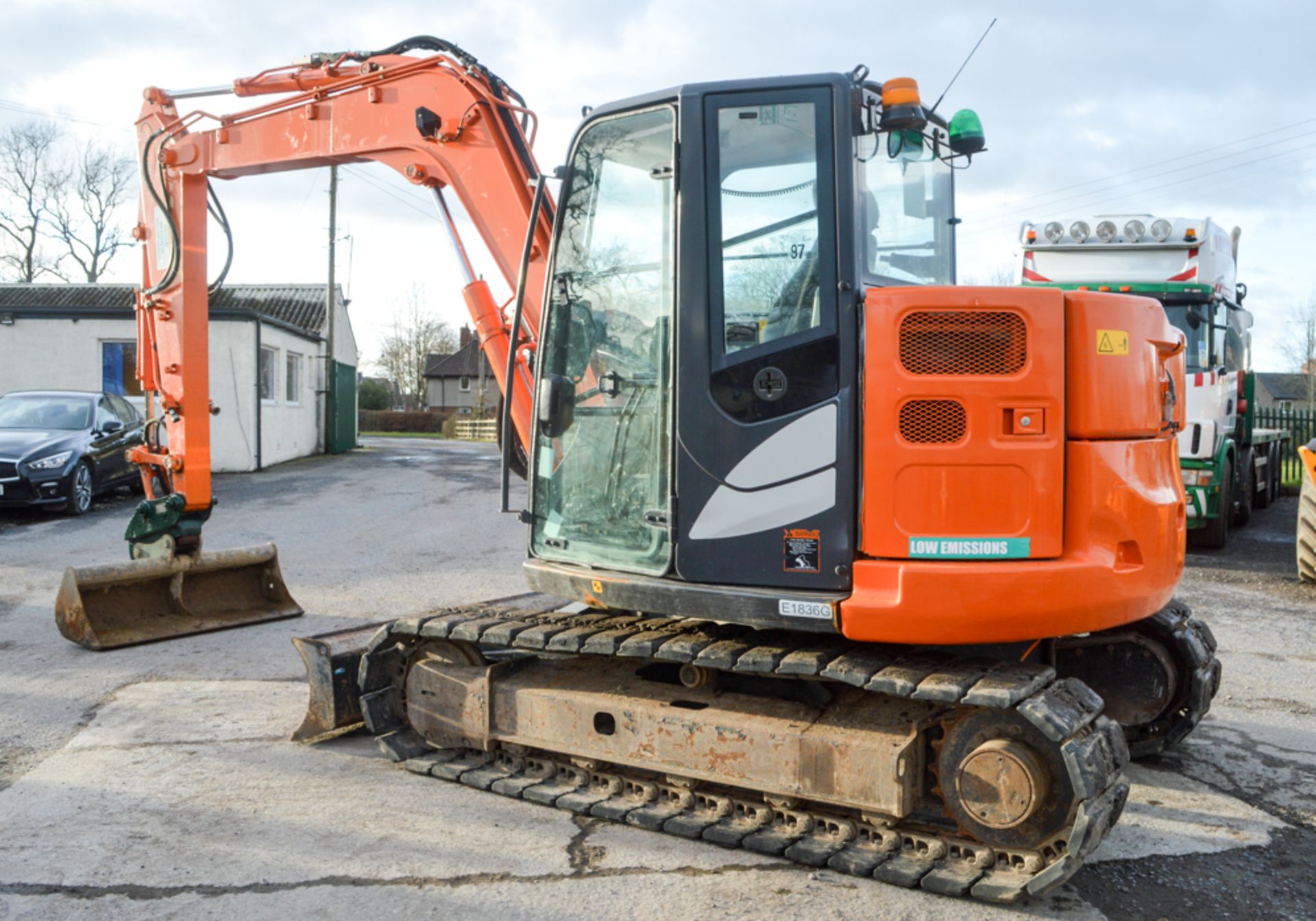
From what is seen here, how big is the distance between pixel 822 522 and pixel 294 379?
71.0ft


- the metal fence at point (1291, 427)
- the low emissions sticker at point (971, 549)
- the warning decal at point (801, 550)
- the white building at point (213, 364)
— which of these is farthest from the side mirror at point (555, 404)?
the metal fence at point (1291, 427)

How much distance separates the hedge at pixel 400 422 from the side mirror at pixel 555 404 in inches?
2033

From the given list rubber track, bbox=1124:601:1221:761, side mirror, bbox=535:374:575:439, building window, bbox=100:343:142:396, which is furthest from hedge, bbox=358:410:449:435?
rubber track, bbox=1124:601:1221:761

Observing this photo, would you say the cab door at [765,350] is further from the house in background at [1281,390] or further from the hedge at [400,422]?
the house in background at [1281,390]

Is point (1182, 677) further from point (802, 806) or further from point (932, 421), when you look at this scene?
point (932, 421)

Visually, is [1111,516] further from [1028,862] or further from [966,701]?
[1028,862]

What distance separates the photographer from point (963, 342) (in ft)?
12.9

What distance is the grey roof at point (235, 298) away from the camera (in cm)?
2677

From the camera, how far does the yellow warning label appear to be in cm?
397

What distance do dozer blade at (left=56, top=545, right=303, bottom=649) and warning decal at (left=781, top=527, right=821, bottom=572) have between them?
209 inches

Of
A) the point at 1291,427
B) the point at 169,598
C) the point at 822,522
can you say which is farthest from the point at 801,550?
the point at 1291,427

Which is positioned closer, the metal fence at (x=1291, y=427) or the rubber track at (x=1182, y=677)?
the rubber track at (x=1182, y=677)

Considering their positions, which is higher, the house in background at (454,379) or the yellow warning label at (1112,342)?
the house in background at (454,379)

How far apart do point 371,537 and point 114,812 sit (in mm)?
8367
